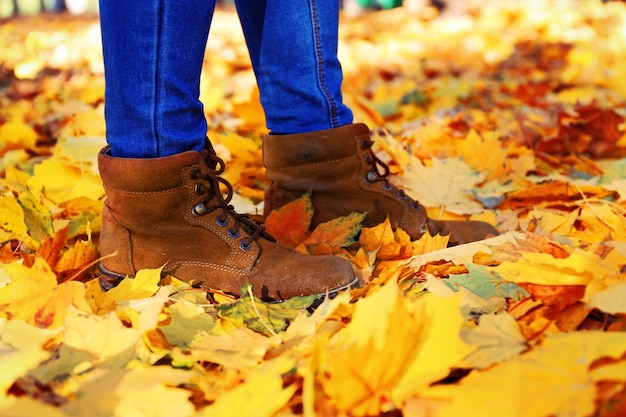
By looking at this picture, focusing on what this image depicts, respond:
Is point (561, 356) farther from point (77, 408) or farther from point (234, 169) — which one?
point (234, 169)

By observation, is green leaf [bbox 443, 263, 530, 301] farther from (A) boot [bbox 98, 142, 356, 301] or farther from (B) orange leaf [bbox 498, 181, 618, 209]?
(B) orange leaf [bbox 498, 181, 618, 209]

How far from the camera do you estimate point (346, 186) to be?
148cm

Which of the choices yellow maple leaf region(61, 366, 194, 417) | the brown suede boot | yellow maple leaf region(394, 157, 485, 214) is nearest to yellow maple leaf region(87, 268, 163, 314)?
yellow maple leaf region(61, 366, 194, 417)

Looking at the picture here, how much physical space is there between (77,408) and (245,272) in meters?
0.52

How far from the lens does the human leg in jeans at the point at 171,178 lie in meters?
1.09

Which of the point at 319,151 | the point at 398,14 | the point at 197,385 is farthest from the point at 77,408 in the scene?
the point at 398,14

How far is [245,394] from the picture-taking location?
2.34 feet

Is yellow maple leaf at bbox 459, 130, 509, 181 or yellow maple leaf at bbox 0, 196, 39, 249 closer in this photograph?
yellow maple leaf at bbox 0, 196, 39, 249

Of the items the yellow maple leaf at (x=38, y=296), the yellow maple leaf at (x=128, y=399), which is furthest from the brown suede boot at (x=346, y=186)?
the yellow maple leaf at (x=128, y=399)

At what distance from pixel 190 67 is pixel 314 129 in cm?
39

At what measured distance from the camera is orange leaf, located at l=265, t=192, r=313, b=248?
4.71 ft

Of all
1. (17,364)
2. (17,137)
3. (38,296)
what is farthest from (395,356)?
(17,137)

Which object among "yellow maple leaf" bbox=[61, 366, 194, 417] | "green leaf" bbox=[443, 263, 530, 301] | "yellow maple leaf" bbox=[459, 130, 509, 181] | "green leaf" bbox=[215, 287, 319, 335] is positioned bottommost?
"yellow maple leaf" bbox=[459, 130, 509, 181]

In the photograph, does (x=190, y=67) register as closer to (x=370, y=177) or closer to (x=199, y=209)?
(x=199, y=209)
